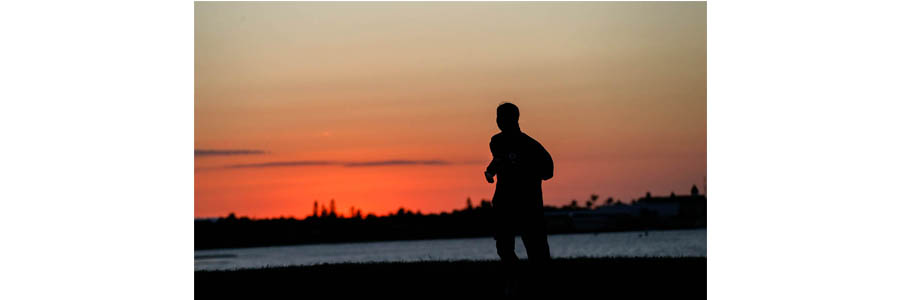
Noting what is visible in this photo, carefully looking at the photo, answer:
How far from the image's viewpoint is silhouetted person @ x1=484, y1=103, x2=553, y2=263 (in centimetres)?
1161

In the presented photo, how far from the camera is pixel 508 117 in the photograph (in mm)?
11711

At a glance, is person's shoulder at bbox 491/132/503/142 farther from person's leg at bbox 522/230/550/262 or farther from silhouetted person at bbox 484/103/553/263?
person's leg at bbox 522/230/550/262

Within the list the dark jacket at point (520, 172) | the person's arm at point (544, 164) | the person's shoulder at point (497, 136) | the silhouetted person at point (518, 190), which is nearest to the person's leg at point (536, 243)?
the silhouetted person at point (518, 190)

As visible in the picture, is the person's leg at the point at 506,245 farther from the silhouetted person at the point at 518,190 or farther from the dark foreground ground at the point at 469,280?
the dark foreground ground at the point at 469,280

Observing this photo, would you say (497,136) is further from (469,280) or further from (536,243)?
(469,280)

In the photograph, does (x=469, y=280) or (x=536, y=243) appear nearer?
(x=536, y=243)

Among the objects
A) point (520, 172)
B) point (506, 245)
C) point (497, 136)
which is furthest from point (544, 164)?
point (506, 245)

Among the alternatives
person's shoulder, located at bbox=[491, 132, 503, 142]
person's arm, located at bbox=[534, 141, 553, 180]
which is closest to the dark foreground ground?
person's arm, located at bbox=[534, 141, 553, 180]

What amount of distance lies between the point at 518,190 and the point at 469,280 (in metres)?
3.12

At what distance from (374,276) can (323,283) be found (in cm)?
97

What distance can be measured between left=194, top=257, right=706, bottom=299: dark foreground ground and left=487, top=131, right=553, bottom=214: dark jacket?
2.36ft
